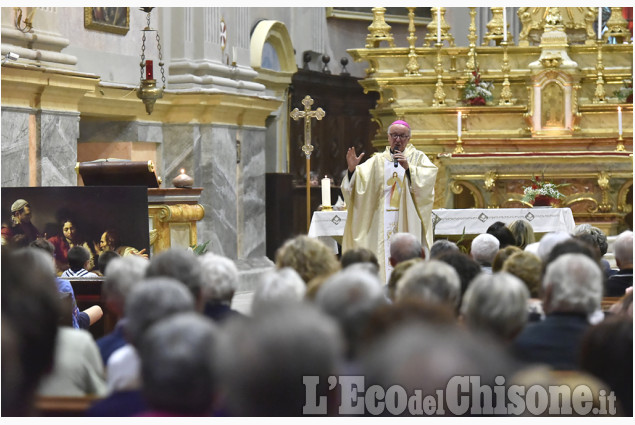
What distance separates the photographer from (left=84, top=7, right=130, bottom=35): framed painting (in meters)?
11.6

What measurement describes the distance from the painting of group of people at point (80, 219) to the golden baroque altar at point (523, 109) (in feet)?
18.3

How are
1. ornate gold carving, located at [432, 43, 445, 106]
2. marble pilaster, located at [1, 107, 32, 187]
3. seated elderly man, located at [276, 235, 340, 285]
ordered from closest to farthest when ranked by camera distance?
seated elderly man, located at [276, 235, 340, 285] < marble pilaster, located at [1, 107, 32, 187] < ornate gold carving, located at [432, 43, 445, 106]

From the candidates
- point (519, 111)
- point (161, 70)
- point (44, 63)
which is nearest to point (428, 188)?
point (44, 63)

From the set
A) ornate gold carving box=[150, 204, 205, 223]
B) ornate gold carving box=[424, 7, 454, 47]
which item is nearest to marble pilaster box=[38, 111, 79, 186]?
ornate gold carving box=[150, 204, 205, 223]

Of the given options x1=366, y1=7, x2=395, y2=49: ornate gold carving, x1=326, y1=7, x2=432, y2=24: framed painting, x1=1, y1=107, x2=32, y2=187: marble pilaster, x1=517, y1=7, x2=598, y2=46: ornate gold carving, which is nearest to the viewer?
x1=1, y1=107, x2=32, y2=187: marble pilaster

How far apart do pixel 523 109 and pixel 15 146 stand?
6890 millimetres

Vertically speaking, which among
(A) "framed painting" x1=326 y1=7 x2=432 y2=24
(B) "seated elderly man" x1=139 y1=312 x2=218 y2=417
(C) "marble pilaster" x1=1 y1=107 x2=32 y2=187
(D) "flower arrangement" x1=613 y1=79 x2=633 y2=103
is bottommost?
(B) "seated elderly man" x1=139 y1=312 x2=218 y2=417

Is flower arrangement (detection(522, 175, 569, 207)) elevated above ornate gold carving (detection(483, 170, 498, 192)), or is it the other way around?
ornate gold carving (detection(483, 170, 498, 192))

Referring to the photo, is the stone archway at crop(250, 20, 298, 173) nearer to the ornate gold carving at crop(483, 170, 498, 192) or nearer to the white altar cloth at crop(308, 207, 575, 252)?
the ornate gold carving at crop(483, 170, 498, 192)

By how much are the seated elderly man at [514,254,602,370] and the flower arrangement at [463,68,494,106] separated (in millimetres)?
10303

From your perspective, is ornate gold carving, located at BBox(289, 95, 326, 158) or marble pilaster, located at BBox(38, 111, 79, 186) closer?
marble pilaster, located at BBox(38, 111, 79, 186)

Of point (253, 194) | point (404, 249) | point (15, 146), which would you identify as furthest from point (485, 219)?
point (404, 249)

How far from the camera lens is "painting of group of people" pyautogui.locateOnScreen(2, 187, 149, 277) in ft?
27.5

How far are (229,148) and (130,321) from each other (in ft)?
31.7
